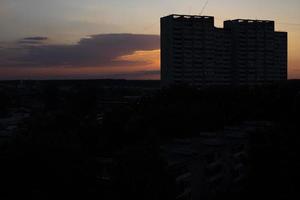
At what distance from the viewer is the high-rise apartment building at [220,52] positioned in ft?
164

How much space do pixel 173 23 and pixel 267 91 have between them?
20.9 m

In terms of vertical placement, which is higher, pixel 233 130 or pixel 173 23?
pixel 173 23

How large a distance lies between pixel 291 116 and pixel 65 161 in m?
15.7

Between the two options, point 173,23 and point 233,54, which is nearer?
point 173,23

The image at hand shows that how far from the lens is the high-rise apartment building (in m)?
50.0

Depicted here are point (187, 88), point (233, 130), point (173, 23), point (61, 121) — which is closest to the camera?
point (233, 130)

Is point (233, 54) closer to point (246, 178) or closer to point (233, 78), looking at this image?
point (233, 78)

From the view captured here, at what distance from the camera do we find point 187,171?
44.4ft

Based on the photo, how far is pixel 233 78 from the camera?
54594 millimetres

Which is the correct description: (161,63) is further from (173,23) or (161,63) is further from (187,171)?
(187,171)

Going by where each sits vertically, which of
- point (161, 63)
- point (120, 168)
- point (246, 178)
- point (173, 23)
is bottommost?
point (246, 178)

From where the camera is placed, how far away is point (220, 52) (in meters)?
53.2

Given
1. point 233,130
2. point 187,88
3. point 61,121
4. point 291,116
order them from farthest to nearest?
point 187,88 < point 61,121 < point 291,116 < point 233,130

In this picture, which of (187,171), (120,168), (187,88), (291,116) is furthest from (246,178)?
(187,88)
